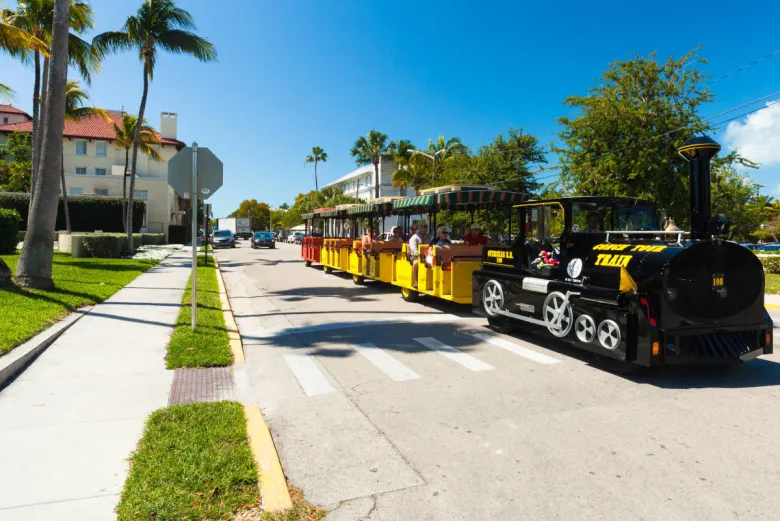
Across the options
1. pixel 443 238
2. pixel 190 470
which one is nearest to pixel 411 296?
pixel 443 238

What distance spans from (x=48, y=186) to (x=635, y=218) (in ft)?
36.7

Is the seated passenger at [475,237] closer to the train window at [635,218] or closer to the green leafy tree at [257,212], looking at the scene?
the train window at [635,218]

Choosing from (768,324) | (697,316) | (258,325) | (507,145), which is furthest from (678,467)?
(507,145)

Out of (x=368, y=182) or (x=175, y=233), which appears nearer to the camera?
(x=175, y=233)

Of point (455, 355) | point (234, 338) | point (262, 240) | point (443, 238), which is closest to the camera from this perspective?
point (455, 355)

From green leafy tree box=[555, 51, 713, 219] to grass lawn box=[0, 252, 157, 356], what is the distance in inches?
642

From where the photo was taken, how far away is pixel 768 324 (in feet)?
20.6

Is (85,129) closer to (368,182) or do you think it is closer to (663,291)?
(368,182)

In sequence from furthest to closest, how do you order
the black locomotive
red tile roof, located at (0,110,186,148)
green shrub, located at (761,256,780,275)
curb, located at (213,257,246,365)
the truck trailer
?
1. the truck trailer
2. red tile roof, located at (0,110,186,148)
3. green shrub, located at (761,256,780,275)
4. curb, located at (213,257,246,365)
5. the black locomotive

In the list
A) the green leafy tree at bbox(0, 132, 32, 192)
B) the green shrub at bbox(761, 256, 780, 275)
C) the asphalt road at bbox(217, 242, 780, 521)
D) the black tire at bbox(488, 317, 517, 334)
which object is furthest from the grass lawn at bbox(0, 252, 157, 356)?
the green leafy tree at bbox(0, 132, 32, 192)

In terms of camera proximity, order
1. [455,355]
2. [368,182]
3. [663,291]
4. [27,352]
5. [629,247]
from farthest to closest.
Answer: [368,182], [455,355], [27,352], [629,247], [663,291]

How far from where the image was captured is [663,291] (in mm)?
5691

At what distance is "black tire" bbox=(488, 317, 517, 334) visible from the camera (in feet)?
28.2

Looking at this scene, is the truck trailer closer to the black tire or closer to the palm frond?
the palm frond
